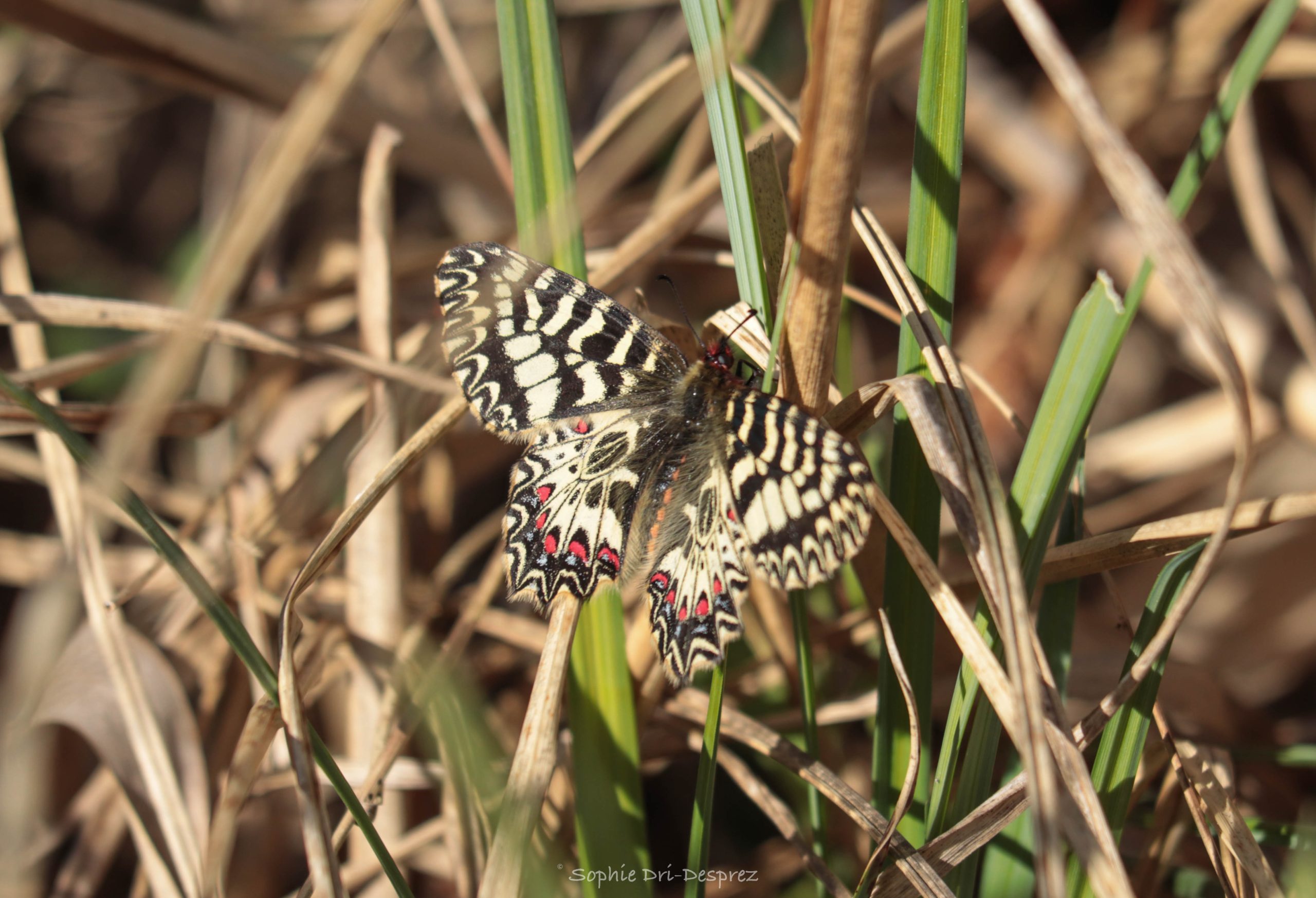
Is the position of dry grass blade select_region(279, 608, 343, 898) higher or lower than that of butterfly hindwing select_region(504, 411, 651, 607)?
lower

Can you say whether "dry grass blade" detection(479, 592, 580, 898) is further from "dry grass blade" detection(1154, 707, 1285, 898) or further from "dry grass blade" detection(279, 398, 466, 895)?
"dry grass blade" detection(1154, 707, 1285, 898)

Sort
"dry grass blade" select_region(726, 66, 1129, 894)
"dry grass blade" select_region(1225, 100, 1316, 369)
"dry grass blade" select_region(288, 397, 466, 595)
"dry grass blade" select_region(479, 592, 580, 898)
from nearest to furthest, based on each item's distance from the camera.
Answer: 1. "dry grass blade" select_region(726, 66, 1129, 894)
2. "dry grass blade" select_region(479, 592, 580, 898)
3. "dry grass blade" select_region(288, 397, 466, 595)
4. "dry grass blade" select_region(1225, 100, 1316, 369)

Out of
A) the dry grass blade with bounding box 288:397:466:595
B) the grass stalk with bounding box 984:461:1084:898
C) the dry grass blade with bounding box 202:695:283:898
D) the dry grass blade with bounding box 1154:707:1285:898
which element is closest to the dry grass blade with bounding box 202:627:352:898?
the dry grass blade with bounding box 202:695:283:898

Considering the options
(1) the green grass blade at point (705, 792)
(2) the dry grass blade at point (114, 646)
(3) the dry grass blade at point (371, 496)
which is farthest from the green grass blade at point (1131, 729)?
(2) the dry grass blade at point (114, 646)

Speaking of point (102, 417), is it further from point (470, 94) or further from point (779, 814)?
point (779, 814)

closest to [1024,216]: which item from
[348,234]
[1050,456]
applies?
[1050,456]

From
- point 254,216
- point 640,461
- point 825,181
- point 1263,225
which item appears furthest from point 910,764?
point 1263,225
